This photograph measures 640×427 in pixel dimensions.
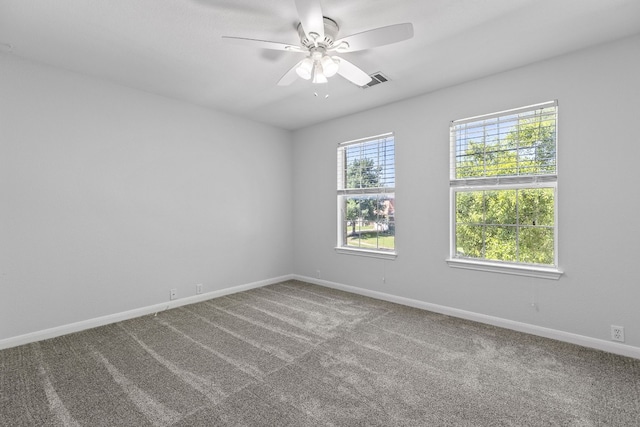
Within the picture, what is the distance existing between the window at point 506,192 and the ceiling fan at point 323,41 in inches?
63.5

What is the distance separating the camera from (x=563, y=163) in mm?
2756

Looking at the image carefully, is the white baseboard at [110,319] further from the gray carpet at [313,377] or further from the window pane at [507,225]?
the window pane at [507,225]

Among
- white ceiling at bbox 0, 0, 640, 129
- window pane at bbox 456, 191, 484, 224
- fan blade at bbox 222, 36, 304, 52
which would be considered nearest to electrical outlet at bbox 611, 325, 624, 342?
window pane at bbox 456, 191, 484, 224

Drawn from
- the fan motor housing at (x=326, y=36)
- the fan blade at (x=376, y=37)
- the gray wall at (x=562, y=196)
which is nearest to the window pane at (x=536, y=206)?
the gray wall at (x=562, y=196)

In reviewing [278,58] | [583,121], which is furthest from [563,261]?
[278,58]

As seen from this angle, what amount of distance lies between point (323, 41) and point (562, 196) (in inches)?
101

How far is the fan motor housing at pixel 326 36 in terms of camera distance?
216 cm

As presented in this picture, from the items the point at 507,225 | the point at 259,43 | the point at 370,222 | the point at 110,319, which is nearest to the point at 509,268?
the point at 507,225

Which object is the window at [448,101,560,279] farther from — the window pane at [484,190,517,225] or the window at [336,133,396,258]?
the window at [336,133,396,258]

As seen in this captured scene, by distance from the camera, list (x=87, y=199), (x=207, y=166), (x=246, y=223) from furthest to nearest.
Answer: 1. (x=246, y=223)
2. (x=207, y=166)
3. (x=87, y=199)

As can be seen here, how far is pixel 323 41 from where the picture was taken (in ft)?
7.11

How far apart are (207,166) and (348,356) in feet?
10.0

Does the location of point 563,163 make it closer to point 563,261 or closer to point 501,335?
point 563,261

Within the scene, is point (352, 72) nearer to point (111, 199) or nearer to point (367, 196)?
point (367, 196)
